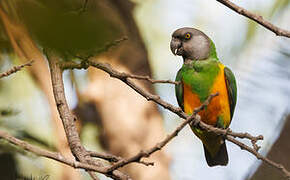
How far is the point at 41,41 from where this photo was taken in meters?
0.66

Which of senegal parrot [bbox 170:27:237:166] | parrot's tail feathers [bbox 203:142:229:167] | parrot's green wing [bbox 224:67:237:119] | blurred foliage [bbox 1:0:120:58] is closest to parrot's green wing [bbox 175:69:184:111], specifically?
senegal parrot [bbox 170:27:237:166]

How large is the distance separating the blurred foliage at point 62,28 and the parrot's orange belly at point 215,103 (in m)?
3.66

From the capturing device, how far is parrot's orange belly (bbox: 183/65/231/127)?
432 centimetres

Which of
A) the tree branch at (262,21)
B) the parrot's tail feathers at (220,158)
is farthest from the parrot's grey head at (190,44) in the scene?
the tree branch at (262,21)

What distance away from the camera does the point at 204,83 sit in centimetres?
426

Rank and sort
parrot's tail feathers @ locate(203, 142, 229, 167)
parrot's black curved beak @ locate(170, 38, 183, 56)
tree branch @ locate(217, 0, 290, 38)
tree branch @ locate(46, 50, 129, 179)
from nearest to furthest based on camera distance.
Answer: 1. tree branch @ locate(217, 0, 290, 38)
2. tree branch @ locate(46, 50, 129, 179)
3. parrot's black curved beak @ locate(170, 38, 183, 56)
4. parrot's tail feathers @ locate(203, 142, 229, 167)

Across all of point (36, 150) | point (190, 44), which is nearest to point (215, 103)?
point (190, 44)

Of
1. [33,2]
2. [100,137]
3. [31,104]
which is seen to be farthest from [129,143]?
[33,2]

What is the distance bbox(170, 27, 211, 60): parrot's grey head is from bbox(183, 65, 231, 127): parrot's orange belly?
298 millimetres

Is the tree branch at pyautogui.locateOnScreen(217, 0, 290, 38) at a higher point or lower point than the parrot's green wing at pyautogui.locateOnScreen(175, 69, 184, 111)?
higher

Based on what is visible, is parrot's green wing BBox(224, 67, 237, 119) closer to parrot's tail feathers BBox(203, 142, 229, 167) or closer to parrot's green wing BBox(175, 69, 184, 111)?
parrot's green wing BBox(175, 69, 184, 111)

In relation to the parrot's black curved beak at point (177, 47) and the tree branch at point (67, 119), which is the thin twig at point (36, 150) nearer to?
the tree branch at point (67, 119)

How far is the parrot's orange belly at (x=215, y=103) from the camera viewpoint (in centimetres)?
432

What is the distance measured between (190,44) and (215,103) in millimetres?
740
